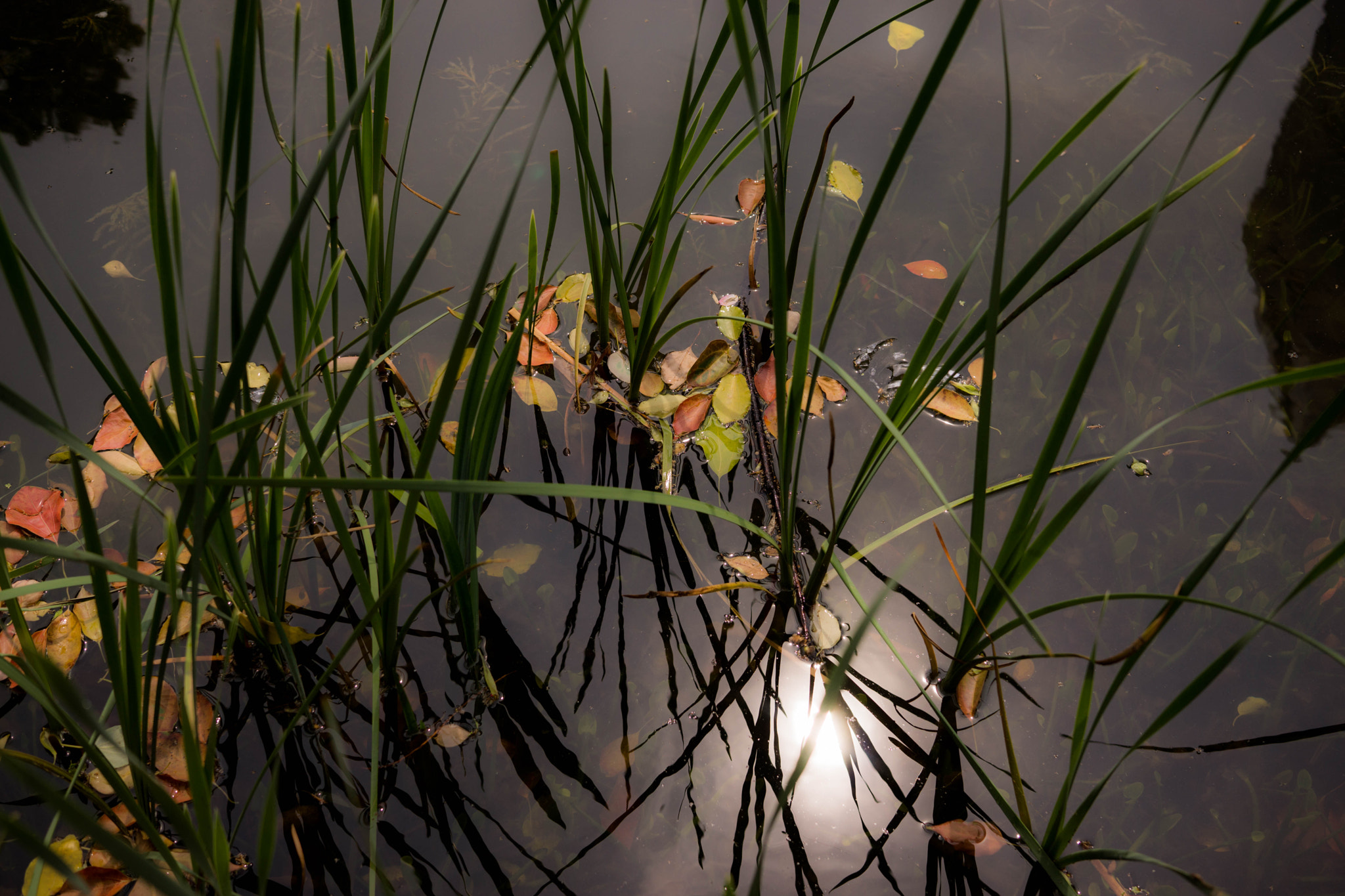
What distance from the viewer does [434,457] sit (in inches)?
40.7

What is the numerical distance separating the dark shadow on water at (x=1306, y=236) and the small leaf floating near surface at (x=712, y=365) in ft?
2.74

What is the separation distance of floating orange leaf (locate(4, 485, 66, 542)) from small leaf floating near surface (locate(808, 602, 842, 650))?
0.97m

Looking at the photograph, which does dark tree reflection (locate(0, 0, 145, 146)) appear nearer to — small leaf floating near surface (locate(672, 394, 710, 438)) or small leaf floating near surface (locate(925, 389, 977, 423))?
small leaf floating near surface (locate(672, 394, 710, 438))

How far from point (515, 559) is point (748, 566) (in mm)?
308

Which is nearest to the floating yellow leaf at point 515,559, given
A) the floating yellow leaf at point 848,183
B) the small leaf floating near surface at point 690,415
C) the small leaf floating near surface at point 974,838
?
the small leaf floating near surface at point 690,415

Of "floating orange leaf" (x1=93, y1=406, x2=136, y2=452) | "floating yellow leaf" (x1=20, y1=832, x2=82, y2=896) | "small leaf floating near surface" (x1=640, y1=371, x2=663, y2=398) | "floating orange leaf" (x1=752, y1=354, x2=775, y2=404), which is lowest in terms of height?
"floating yellow leaf" (x1=20, y1=832, x2=82, y2=896)

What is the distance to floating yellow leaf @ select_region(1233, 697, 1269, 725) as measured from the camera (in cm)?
89

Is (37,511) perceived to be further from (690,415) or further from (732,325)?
(732,325)

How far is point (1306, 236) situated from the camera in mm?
1232

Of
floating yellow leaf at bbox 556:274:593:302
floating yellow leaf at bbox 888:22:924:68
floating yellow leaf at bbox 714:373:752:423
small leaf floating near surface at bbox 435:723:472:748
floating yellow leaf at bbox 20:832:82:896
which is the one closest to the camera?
floating yellow leaf at bbox 20:832:82:896

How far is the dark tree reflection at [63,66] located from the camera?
1.28m

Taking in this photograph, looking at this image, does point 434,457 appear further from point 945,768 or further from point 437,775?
point 945,768

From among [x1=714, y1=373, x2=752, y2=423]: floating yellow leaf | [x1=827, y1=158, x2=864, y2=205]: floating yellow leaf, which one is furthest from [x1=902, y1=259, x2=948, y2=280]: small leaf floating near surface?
[x1=714, y1=373, x2=752, y2=423]: floating yellow leaf

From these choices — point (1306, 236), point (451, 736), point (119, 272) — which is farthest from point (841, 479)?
point (119, 272)
